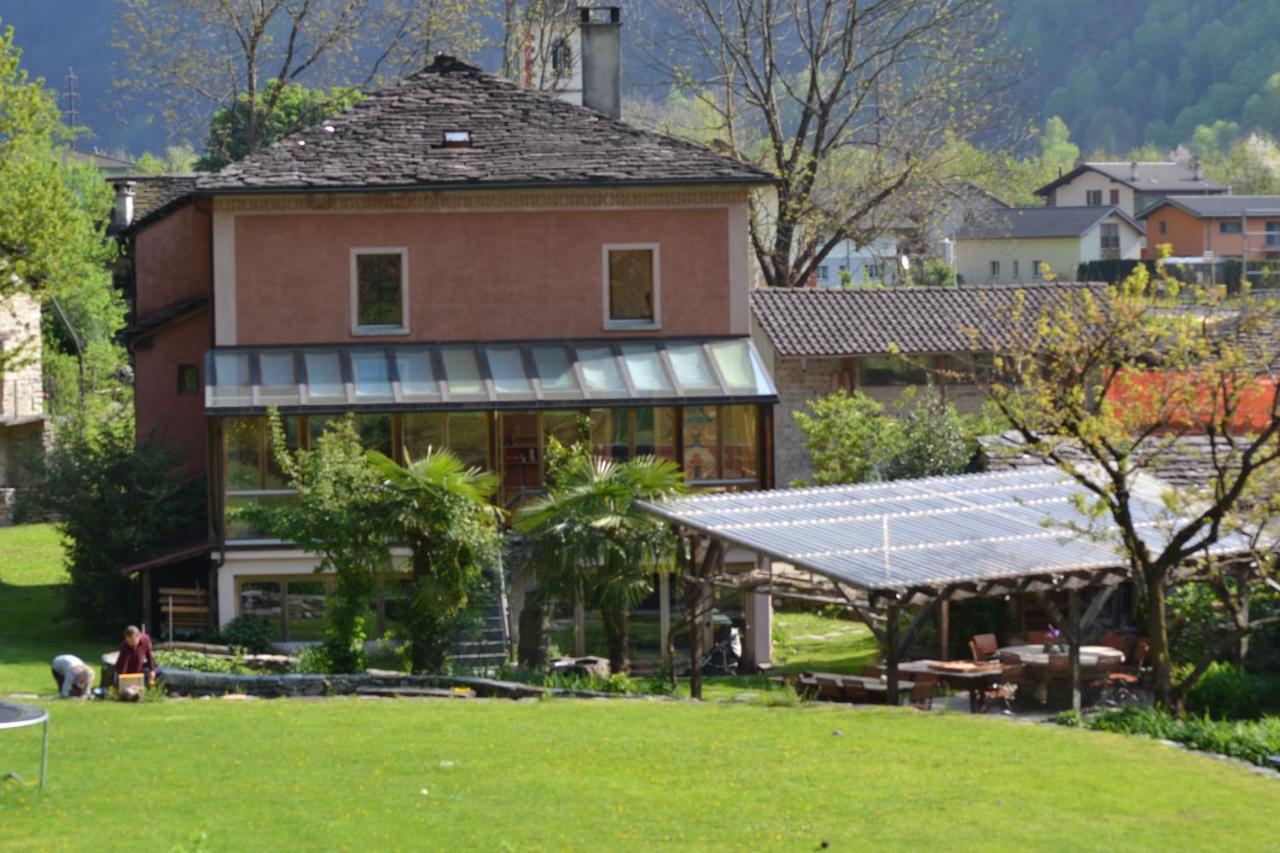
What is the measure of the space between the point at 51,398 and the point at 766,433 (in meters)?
35.9

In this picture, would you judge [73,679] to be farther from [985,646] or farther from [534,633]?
[985,646]

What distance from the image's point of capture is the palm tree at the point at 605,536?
26844 mm

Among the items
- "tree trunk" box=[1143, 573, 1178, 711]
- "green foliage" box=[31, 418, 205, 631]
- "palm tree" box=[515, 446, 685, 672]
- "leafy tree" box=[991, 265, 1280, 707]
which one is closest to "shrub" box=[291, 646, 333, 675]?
"palm tree" box=[515, 446, 685, 672]

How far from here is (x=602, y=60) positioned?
38.7 metres

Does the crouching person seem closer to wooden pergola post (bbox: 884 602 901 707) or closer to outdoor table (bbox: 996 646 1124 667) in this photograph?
wooden pergola post (bbox: 884 602 901 707)

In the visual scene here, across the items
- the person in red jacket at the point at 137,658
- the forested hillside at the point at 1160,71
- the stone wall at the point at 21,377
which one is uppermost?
the forested hillside at the point at 1160,71

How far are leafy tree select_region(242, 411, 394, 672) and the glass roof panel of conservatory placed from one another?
4.23 metres

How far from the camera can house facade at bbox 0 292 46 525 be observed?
1943 inches

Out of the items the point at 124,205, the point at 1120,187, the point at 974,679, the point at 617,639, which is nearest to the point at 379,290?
the point at 617,639

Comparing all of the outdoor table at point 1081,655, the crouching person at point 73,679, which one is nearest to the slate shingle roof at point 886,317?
the outdoor table at point 1081,655

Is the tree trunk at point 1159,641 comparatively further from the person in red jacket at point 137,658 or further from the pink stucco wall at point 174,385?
the pink stucco wall at point 174,385

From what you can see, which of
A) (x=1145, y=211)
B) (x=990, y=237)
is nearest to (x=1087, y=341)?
(x=990, y=237)

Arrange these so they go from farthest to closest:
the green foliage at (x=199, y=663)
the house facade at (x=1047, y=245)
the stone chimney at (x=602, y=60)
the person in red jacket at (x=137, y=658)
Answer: the house facade at (x=1047, y=245)
the stone chimney at (x=602, y=60)
the green foliage at (x=199, y=663)
the person in red jacket at (x=137, y=658)

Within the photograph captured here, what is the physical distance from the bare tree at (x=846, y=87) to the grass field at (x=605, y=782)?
2980 centimetres
